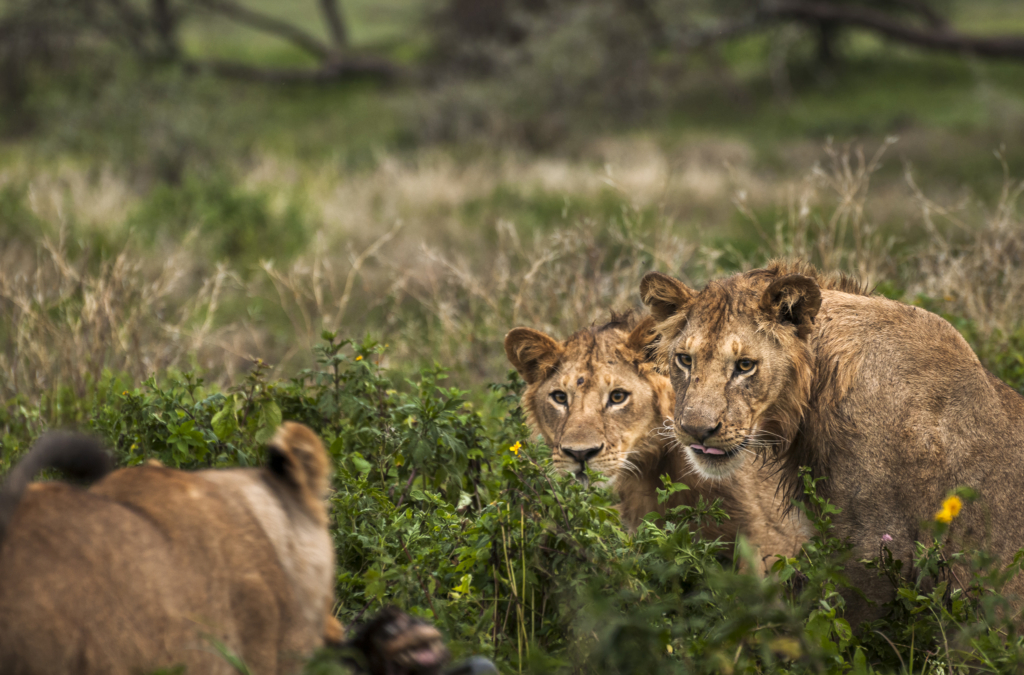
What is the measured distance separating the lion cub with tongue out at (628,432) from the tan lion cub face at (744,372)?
20.9 inches

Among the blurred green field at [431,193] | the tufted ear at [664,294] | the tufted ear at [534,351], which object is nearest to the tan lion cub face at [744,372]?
the tufted ear at [664,294]

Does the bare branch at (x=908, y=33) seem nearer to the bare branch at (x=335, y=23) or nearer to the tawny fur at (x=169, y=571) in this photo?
the tawny fur at (x=169, y=571)

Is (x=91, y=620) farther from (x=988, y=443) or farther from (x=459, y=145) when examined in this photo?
(x=459, y=145)

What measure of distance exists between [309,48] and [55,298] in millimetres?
35751

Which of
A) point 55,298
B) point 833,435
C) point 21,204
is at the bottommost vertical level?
point 21,204

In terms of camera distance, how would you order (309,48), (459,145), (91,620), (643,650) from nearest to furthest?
1. (91,620)
2. (643,650)
3. (459,145)
4. (309,48)

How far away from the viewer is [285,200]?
47.8 ft

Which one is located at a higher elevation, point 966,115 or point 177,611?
point 177,611

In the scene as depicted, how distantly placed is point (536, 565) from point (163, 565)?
1.61 m

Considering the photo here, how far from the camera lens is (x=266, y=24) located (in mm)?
37875

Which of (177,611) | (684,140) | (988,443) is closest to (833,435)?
(988,443)

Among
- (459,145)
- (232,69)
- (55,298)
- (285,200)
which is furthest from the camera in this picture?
(232,69)

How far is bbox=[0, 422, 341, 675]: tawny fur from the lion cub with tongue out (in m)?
2.17

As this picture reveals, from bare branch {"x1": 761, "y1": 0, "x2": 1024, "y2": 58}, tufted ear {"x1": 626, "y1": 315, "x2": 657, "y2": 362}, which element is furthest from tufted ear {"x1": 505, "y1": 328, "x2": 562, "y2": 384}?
bare branch {"x1": 761, "y1": 0, "x2": 1024, "y2": 58}
